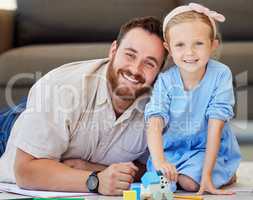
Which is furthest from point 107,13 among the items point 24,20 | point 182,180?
point 182,180

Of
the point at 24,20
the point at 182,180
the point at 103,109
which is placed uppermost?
the point at 24,20

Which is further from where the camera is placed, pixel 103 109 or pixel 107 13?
pixel 107 13

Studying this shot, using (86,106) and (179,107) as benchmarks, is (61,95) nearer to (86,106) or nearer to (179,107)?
(86,106)

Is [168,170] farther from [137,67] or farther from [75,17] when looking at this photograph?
[75,17]

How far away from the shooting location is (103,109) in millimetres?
1240

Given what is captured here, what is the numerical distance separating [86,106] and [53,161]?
0.39ft

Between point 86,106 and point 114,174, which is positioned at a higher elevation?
point 86,106

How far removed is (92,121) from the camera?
48.9 inches

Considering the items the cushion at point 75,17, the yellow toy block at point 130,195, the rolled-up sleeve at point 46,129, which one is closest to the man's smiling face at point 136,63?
the rolled-up sleeve at point 46,129

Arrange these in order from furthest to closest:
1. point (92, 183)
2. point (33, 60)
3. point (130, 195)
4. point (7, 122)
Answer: point (33, 60) → point (7, 122) → point (92, 183) → point (130, 195)

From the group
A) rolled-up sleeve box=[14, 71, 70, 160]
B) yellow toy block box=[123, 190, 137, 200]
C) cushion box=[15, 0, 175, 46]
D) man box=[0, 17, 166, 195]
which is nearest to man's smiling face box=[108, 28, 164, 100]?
man box=[0, 17, 166, 195]

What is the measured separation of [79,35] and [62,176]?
0.62 meters

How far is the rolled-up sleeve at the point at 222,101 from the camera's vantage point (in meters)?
1.18

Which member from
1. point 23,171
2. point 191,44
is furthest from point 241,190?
point 23,171
